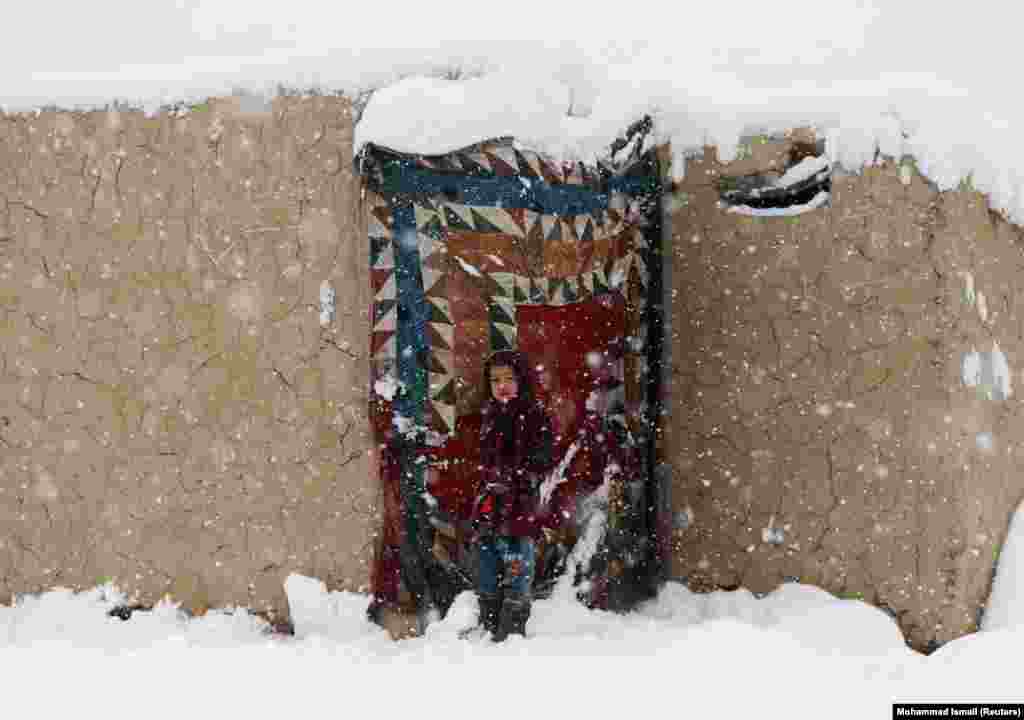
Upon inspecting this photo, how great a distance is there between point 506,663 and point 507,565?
359 mm

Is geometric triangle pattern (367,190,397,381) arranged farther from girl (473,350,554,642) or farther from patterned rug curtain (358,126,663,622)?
girl (473,350,554,642)

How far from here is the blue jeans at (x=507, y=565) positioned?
305 cm

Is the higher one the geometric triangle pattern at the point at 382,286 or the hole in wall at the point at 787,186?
the hole in wall at the point at 787,186

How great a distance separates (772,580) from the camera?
3.49 meters

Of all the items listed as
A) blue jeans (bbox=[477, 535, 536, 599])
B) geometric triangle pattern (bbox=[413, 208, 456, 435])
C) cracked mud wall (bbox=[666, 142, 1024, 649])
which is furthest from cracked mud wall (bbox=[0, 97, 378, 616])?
cracked mud wall (bbox=[666, 142, 1024, 649])

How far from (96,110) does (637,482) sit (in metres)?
2.19

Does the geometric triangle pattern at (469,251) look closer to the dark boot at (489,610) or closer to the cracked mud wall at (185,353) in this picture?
the cracked mud wall at (185,353)

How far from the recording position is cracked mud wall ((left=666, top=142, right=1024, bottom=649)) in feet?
10.8

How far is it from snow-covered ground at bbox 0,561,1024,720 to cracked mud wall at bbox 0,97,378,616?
0.15 meters

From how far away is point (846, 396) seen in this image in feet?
11.1

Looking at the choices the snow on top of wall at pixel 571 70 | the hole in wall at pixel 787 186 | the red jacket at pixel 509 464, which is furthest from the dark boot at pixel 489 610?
the hole in wall at pixel 787 186

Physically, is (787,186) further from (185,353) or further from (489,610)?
(185,353)

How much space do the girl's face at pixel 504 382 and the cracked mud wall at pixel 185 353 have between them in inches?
17.8

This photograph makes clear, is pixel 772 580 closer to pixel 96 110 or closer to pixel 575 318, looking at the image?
pixel 575 318
